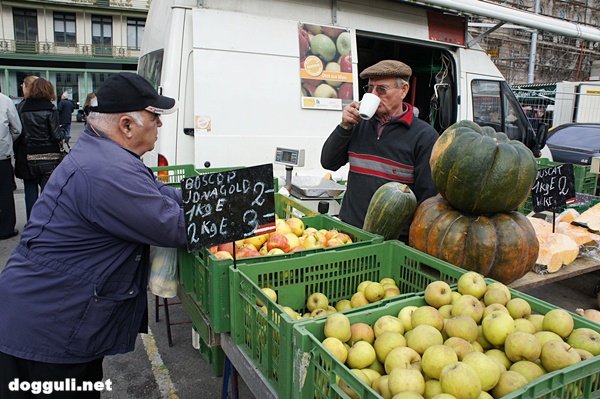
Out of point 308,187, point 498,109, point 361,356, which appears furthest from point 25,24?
point 361,356

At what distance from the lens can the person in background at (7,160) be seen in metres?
6.48

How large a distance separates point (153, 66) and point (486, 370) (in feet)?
17.5

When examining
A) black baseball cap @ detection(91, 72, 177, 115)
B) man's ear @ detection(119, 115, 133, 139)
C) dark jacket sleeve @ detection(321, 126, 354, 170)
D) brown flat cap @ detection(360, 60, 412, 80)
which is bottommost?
dark jacket sleeve @ detection(321, 126, 354, 170)

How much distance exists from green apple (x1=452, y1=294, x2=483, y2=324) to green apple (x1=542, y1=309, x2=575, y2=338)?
0.82 ft

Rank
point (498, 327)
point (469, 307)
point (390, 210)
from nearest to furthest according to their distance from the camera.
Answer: point (498, 327) → point (469, 307) → point (390, 210)

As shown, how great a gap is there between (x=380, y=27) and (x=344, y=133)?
3318 millimetres

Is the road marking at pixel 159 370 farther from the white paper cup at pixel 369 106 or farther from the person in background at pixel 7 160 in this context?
the person in background at pixel 7 160

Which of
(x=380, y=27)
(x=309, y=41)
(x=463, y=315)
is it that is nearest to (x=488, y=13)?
(x=380, y=27)

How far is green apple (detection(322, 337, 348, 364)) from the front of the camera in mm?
1627

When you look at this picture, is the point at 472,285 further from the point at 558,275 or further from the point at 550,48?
the point at 550,48

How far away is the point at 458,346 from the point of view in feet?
5.51

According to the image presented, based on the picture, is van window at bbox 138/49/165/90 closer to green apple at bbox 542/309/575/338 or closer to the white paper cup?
the white paper cup

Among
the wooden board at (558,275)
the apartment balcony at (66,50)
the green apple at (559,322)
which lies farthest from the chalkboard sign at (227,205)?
the apartment balcony at (66,50)

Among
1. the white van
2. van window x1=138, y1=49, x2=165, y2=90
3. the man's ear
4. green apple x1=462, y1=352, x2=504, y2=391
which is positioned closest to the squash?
green apple x1=462, y1=352, x2=504, y2=391
